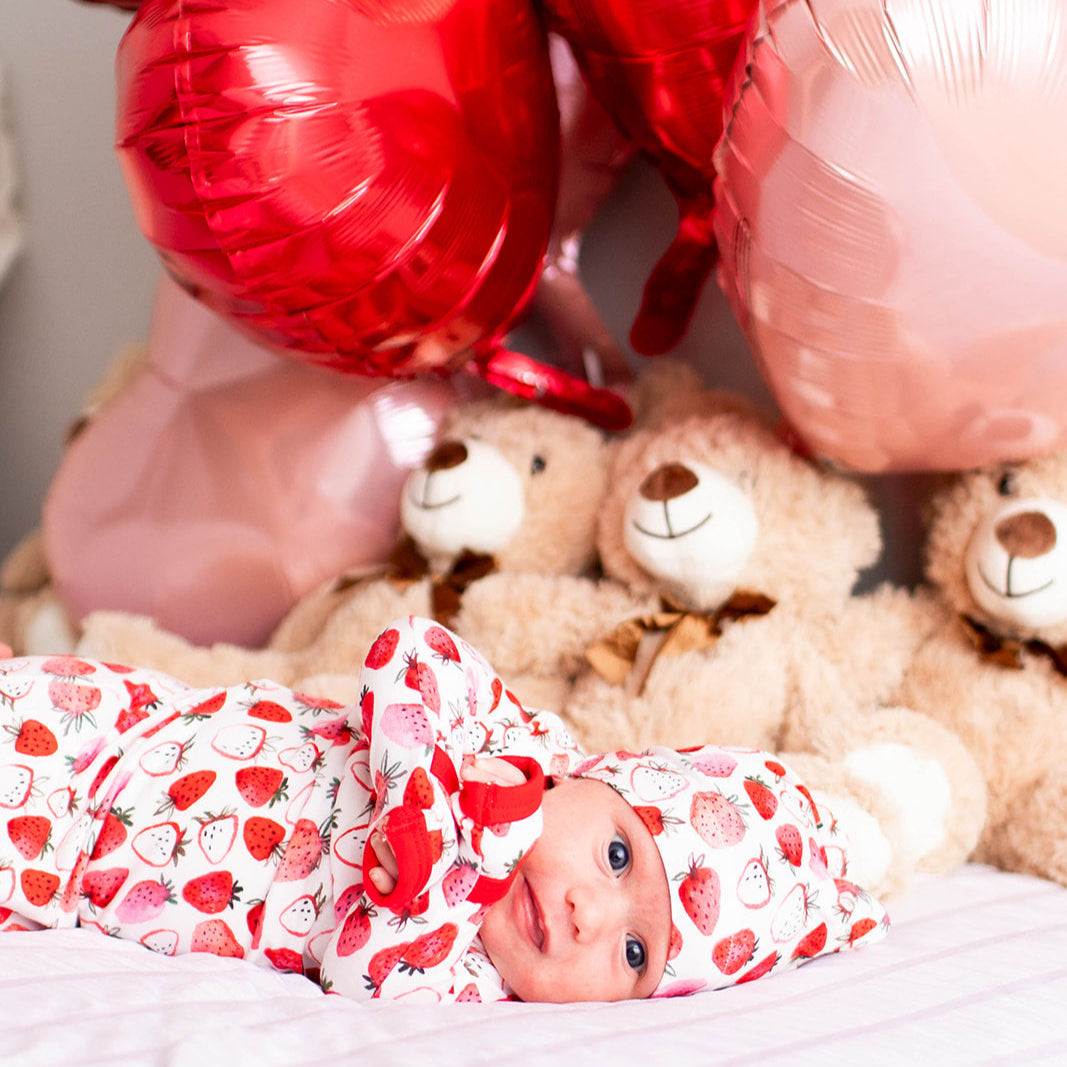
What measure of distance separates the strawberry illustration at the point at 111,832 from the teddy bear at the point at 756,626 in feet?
1.42

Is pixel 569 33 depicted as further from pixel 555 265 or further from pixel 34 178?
pixel 34 178

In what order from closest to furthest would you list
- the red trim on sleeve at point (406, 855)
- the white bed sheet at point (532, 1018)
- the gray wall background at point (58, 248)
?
the white bed sheet at point (532, 1018), the red trim on sleeve at point (406, 855), the gray wall background at point (58, 248)

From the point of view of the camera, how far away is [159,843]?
2.98 feet

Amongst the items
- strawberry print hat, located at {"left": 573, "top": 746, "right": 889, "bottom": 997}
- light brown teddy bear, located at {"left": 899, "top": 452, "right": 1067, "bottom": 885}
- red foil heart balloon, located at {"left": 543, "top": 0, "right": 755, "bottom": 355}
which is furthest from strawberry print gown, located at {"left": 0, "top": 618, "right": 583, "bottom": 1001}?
red foil heart balloon, located at {"left": 543, "top": 0, "right": 755, "bottom": 355}

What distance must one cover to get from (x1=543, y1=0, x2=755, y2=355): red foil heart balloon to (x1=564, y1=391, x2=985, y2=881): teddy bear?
26cm

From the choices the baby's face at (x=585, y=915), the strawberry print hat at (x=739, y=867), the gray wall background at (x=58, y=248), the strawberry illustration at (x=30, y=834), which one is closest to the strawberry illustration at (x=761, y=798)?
the strawberry print hat at (x=739, y=867)

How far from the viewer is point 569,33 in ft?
3.53

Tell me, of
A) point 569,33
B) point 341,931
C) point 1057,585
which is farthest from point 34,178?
point 1057,585

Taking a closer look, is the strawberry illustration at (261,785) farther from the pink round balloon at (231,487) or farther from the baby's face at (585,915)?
the pink round balloon at (231,487)

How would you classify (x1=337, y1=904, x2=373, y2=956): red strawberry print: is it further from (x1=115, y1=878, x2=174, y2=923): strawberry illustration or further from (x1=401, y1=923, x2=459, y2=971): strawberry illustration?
(x1=115, y1=878, x2=174, y2=923): strawberry illustration

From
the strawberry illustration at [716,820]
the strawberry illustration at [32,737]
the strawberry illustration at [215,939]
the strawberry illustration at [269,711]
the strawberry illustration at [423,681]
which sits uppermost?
the strawberry illustration at [423,681]

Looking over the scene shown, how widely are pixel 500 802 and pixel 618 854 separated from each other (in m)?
0.11

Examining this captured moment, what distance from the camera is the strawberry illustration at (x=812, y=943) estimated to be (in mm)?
883

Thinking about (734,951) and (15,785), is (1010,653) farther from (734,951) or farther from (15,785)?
(15,785)
